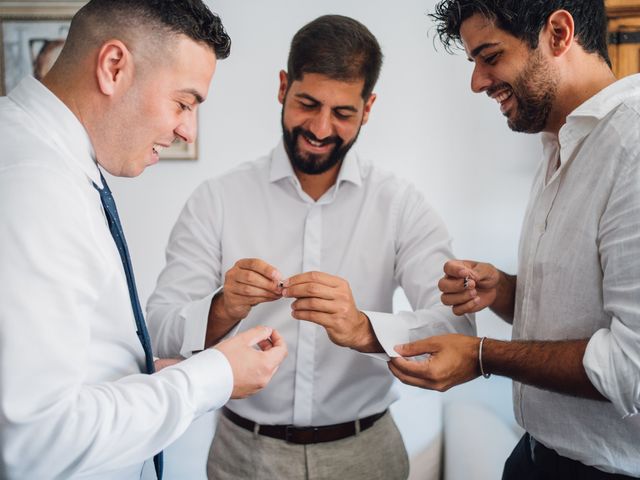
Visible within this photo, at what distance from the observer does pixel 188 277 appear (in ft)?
5.92

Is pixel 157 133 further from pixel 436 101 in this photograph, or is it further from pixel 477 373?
pixel 436 101

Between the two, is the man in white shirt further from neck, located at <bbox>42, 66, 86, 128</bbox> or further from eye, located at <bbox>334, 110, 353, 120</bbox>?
eye, located at <bbox>334, 110, 353, 120</bbox>

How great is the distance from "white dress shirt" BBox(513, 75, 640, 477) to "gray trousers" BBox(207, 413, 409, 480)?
48 cm

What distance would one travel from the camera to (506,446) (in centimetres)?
255

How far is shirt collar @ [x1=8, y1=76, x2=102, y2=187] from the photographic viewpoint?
1137 mm

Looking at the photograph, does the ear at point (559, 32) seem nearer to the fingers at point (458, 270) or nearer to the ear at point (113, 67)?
the fingers at point (458, 270)

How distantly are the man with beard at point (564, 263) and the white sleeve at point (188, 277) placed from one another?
598 millimetres

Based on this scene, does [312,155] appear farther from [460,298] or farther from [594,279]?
[594,279]

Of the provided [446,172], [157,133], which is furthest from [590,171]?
[446,172]

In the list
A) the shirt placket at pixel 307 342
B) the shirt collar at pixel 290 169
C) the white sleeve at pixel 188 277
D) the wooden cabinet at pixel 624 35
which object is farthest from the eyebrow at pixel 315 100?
the wooden cabinet at pixel 624 35

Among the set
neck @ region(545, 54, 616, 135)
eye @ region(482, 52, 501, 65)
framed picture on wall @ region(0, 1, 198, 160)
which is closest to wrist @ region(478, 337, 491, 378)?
neck @ region(545, 54, 616, 135)

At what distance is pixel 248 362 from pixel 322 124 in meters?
0.84

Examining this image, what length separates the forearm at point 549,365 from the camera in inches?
48.8

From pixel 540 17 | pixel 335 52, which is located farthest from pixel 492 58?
pixel 335 52
